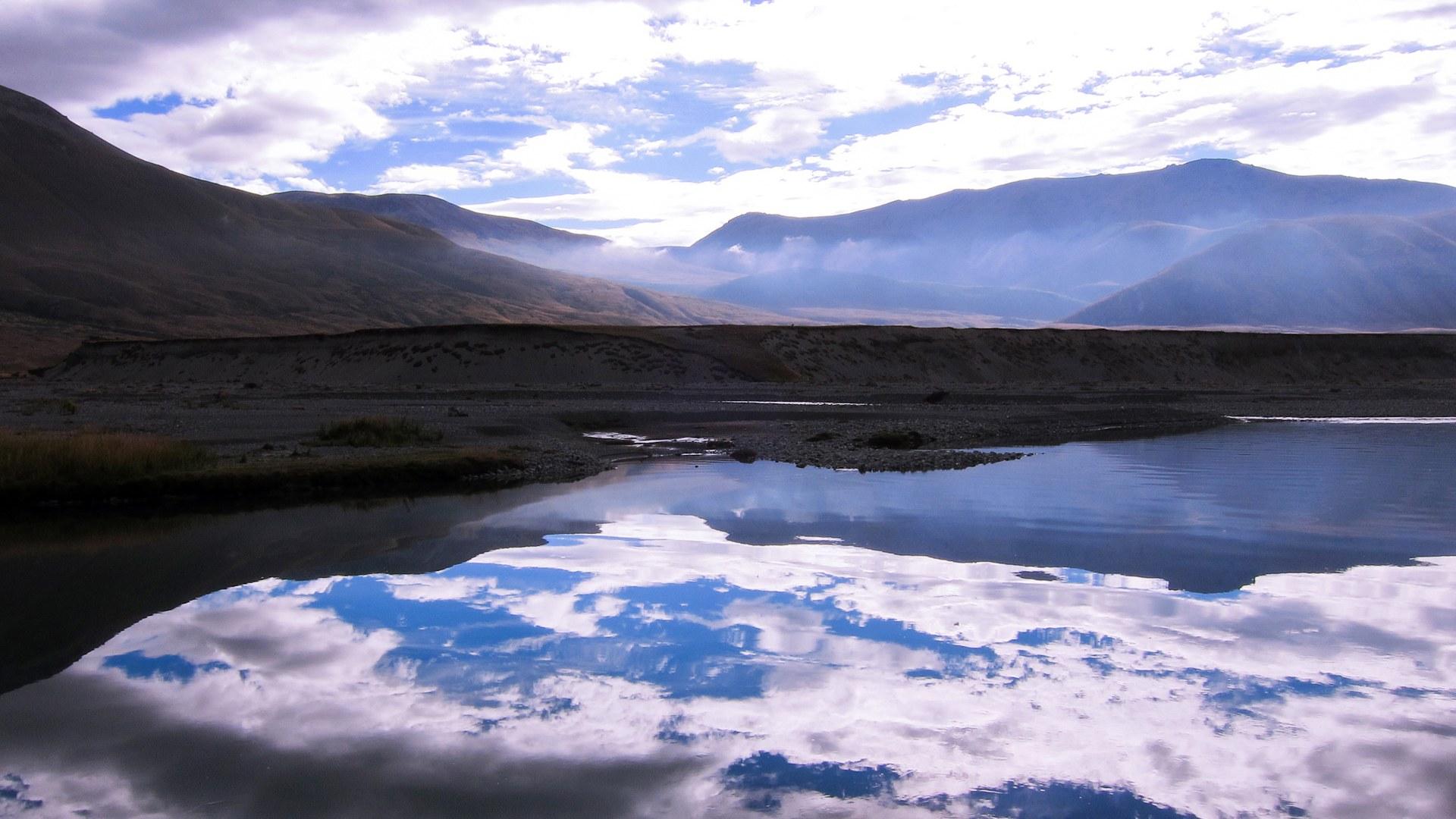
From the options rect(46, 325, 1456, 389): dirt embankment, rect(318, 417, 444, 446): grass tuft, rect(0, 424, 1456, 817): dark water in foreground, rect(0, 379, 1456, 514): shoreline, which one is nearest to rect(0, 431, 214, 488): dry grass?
rect(0, 379, 1456, 514): shoreline

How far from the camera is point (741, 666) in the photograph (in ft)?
29.8

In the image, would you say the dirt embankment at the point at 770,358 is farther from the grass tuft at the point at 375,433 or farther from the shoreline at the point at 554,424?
the grass tuft at the point at 375,433

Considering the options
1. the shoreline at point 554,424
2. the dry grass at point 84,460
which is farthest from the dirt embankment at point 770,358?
the dry grass at point 84,460

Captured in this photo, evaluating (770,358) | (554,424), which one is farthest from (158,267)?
(554,424)

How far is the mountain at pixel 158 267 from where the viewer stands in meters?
131

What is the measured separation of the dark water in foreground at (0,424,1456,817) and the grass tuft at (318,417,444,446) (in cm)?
773

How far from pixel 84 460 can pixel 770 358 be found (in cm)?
4572

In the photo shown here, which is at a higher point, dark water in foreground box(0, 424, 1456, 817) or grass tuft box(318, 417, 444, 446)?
grass tuft box(318, 417, 444, 446)

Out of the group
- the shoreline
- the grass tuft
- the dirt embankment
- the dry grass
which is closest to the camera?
the dry grass

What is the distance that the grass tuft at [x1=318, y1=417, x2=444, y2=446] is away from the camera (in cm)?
2400

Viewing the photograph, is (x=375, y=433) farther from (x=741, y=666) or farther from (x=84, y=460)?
(x=741, y=666)

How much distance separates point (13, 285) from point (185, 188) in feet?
214

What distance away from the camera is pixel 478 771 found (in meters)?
7.05

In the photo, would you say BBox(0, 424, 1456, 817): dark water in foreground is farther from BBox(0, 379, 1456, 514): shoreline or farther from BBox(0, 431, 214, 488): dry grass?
BBox(0, 431, 214, 488): dry grass
